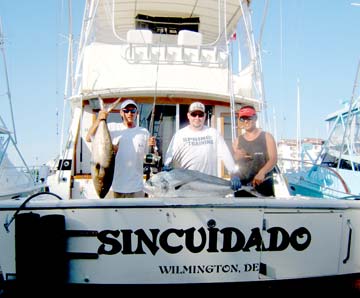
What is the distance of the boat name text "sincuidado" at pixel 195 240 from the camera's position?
2.41 m

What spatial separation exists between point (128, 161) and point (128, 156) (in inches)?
2.0

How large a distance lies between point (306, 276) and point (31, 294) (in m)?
1.84

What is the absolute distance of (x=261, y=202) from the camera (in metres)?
2.48

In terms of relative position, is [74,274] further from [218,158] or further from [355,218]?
[355,218]

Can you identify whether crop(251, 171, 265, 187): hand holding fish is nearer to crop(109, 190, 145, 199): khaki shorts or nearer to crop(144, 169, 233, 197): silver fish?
crop(144, 169, 233, 197): silver fish

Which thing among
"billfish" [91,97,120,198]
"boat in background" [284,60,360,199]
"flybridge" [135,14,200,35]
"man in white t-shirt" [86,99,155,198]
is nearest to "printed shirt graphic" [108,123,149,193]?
"man in white t-shirt" [86,99,155,198]

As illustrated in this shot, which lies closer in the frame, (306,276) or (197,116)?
(306,276)

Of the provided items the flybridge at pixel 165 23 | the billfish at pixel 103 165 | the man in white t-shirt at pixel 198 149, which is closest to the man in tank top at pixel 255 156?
the man in white t-shirt at pixel 198 149

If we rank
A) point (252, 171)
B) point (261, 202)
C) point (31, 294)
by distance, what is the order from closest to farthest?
point (31, 294)
point (261, 202)
point (252, 171)

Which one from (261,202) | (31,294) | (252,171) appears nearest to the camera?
(31,294)

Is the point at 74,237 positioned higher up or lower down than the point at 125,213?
lower down

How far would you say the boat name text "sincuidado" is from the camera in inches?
95.0

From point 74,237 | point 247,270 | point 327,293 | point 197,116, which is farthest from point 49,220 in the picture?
point 327,293

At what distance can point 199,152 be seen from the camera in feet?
11.3
